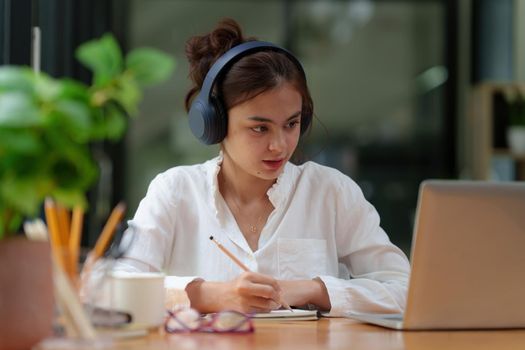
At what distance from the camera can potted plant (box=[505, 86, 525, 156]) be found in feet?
18.2

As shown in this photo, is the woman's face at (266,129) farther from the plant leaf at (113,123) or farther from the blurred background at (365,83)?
the blurred background at (365,83)

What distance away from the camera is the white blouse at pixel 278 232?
235cm

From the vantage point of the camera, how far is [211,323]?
1.68 metres

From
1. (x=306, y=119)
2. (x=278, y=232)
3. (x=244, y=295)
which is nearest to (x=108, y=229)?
(x=244, y=295)

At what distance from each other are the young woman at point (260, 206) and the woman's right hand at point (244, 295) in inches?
7.4

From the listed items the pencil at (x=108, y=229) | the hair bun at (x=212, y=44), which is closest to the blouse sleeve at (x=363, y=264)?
the hair bun at (x=212, y=44)

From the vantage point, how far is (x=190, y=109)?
7.63ft

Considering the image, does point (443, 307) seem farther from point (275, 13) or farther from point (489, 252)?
point (275, 13)

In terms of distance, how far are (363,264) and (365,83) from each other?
431 centimetres

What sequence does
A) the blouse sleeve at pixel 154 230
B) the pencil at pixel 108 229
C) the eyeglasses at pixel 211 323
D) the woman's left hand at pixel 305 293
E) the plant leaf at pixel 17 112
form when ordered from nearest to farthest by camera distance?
the plant leaf at pixel 17 112, the pencil at pixel 108 229, the eyeglasses at pixel 211 323, the woman's left hand at pixel 305 293, the blouse sleeve at pixel 154 230

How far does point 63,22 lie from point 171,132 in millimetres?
2324

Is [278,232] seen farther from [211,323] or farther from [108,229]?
[108,229]

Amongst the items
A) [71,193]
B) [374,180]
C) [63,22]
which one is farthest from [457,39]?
[71,193]

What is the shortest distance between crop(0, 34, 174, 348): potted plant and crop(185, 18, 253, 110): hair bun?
3.49ft
